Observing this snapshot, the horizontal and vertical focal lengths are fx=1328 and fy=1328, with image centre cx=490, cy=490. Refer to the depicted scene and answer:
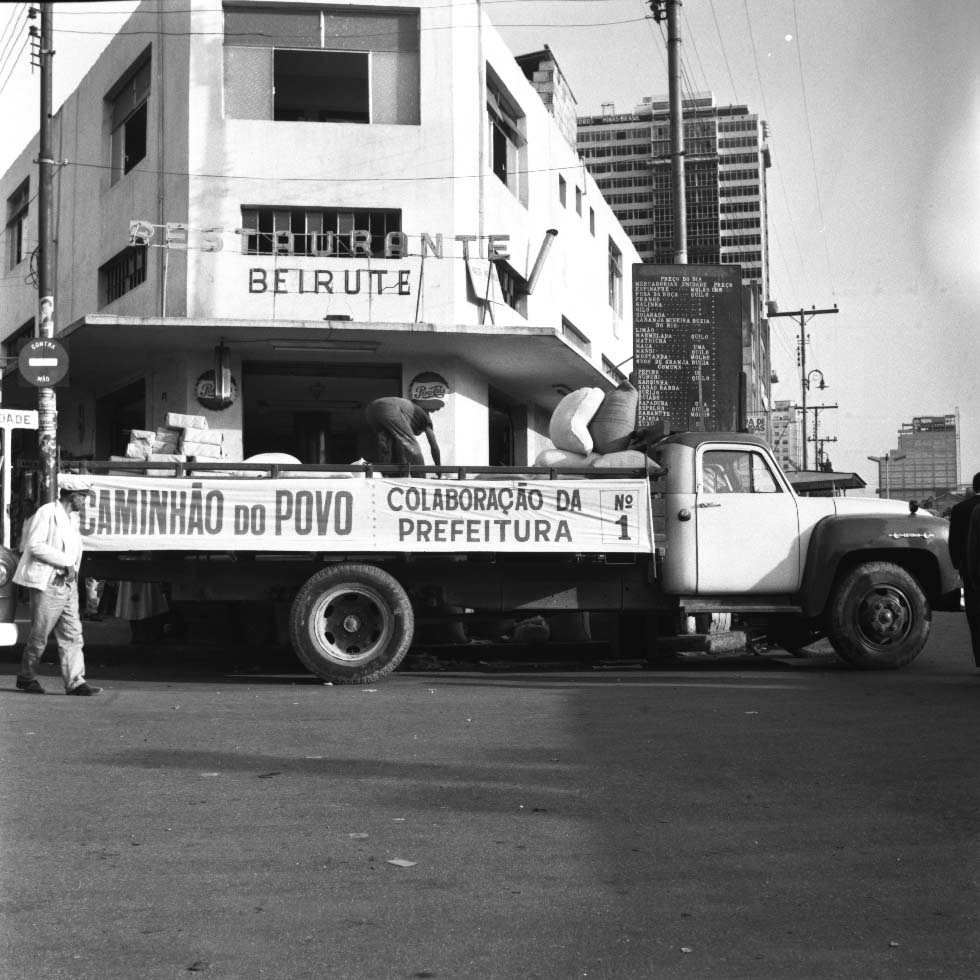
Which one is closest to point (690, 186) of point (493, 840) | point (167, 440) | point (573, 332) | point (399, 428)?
point (573, 332)

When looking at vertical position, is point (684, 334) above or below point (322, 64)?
below

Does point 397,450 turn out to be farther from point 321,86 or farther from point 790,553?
point 321,86

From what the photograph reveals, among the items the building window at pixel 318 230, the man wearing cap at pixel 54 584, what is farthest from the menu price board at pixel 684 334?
the man wearing cap at pixel 54 584

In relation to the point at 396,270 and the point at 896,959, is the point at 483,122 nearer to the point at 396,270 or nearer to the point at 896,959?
the point at 396,270

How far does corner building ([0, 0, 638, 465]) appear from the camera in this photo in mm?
19609

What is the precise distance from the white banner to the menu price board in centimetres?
736

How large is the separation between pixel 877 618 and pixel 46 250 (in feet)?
36.1

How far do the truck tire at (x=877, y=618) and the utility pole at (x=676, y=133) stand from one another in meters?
8.87

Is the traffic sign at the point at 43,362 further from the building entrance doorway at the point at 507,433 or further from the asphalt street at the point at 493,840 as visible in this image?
the building entrance doorway at the point at 507,433

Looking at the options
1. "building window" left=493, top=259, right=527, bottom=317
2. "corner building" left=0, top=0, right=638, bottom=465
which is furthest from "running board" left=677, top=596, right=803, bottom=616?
"building window" left=493, top=259, right=527, bottom=317

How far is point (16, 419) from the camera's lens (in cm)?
1355

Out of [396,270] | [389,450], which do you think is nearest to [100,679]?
[389,450]

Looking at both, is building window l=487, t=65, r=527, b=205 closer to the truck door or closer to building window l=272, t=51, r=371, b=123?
building window l=272, t=51, r=371, b=123

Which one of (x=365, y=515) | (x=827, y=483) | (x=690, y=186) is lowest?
(x=365, y=515)
